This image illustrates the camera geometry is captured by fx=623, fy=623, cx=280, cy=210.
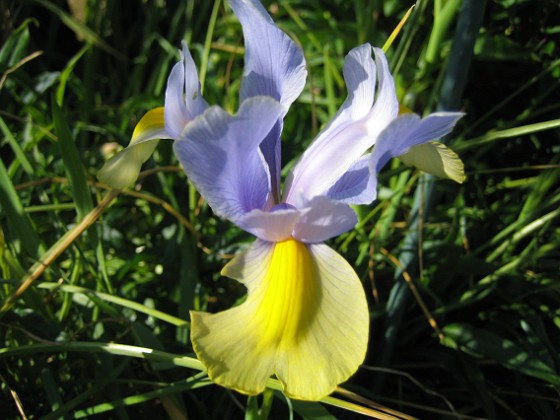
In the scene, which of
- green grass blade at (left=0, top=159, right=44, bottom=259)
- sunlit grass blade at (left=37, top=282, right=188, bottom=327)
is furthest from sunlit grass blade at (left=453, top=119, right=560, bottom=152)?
green grass blade at (left=0, top=159, right=44, bottom=259)

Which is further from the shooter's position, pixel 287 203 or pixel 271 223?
pixel 287 203

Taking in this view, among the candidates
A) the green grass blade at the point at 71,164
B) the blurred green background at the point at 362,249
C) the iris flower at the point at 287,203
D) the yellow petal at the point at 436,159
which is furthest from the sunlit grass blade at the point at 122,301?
the yellow petal at the point at 436,159

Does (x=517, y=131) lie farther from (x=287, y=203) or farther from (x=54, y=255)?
(x=54, y=255)

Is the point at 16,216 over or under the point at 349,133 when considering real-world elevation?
under

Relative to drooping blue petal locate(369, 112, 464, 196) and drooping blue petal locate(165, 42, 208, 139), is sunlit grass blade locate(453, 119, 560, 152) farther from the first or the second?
drooping blue petal locate(165, 42, 208, 139)

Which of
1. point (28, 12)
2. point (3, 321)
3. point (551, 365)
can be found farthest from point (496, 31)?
point (28, 12)

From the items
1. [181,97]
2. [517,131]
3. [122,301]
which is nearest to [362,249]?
[517,131]

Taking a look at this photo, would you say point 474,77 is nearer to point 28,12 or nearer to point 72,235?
point 72,235
